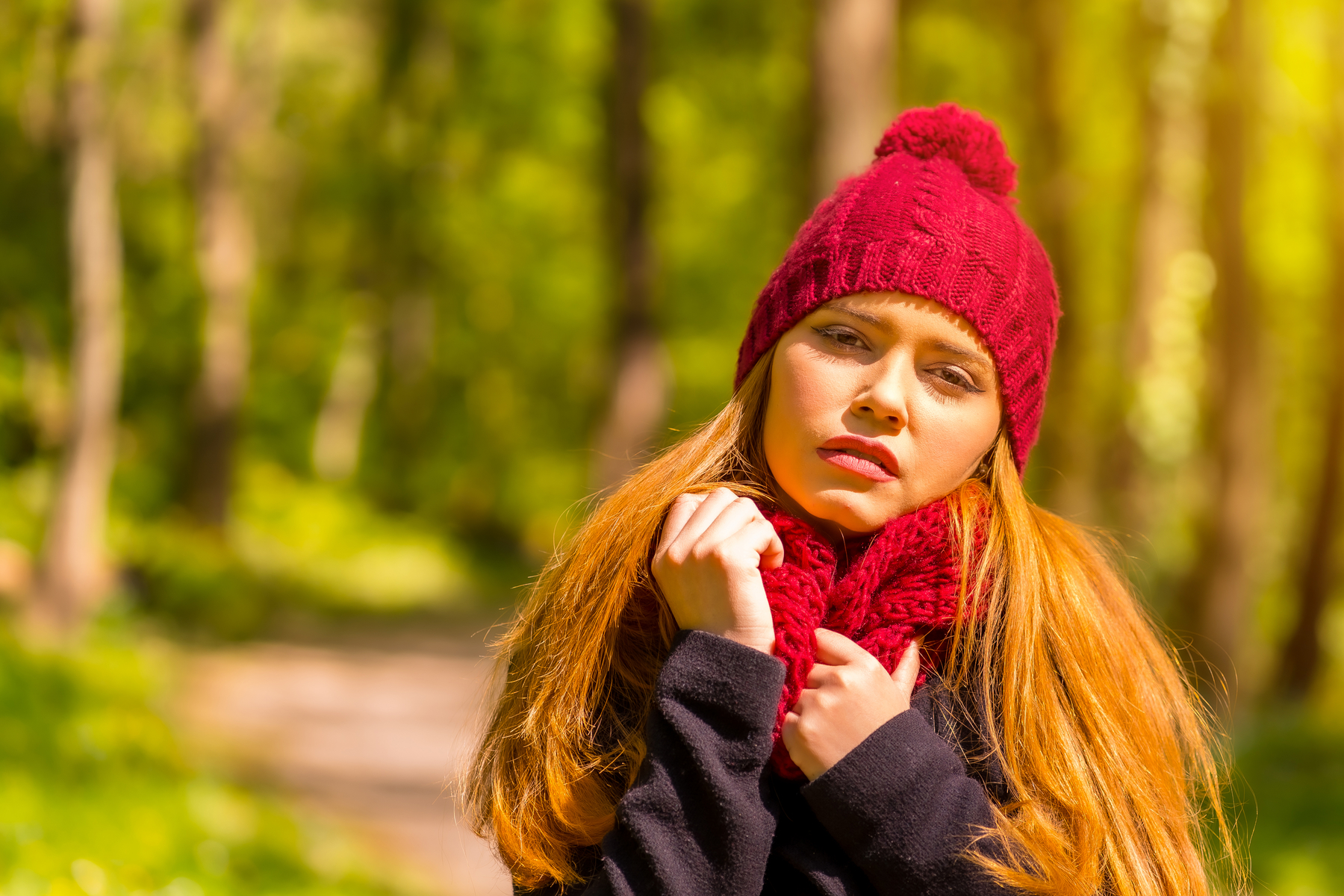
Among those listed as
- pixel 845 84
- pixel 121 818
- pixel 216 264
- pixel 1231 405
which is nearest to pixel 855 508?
pixel 845 84

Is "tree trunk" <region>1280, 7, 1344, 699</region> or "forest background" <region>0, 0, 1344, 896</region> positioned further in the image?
"tree trunk" <region>1280, 7, 1344, 699</region>

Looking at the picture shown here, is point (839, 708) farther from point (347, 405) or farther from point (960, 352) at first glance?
point (347, 405)

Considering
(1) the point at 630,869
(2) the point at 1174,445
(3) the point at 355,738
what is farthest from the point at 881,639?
(2) the point at 1174,445

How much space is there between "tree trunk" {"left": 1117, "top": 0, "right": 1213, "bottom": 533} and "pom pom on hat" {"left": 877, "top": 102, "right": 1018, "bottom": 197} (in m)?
8.87

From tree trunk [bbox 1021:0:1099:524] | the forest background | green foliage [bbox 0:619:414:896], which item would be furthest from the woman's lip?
tree trunk [bbox 1021:0:1099:524]

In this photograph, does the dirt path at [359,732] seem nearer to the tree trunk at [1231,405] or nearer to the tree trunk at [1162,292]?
the tree trunk at [1231,405]

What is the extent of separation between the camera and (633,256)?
38.5ft

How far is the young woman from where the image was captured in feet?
5.32

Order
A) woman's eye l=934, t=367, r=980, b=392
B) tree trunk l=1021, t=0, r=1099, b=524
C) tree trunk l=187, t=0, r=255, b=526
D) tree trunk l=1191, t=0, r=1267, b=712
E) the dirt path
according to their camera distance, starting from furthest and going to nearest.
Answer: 1. tree trunk l=187, t=0, r=255, b=526
2. tree trunk l=1021, t=0, r=1099, b=524
3. tree trunk l=1191, t=0, r=1267, b=712
4. the dirt path
5. woman's eye l=934, t=367, r=980, b=392

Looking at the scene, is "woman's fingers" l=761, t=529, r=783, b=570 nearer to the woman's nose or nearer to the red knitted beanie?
the woman's nose

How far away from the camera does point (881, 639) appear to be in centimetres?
176

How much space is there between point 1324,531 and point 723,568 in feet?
33.7

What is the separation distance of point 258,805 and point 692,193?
14.5 metres

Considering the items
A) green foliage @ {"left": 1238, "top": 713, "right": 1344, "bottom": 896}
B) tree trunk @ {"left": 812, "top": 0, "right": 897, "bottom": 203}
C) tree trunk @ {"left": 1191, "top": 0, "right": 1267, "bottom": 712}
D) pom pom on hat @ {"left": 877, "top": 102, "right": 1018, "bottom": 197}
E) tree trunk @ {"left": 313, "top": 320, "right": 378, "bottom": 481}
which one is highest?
tree trunk @ {"left": 812, "top": 0, "right": 897, "bottom": 203}
